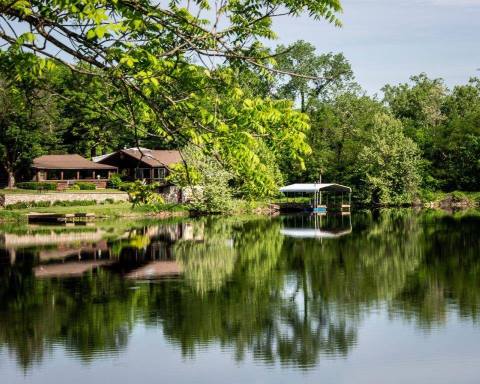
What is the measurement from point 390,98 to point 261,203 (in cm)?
Answer: 5322

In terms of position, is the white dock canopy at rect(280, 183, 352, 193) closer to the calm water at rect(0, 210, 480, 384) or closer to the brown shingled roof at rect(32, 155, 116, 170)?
the brown shingled roof at rect(32, 155, 116, 170)

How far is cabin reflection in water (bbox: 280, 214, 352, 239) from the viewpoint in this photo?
171 feet

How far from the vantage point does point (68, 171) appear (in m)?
86.6

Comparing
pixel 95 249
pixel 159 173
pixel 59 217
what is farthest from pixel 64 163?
pixel 95 249

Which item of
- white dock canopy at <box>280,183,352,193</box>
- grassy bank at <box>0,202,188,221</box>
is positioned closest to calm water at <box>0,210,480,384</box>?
grassy bank at <box>0,202,188,221</box>

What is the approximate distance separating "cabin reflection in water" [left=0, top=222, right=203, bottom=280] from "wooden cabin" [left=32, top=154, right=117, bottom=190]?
27.1 m

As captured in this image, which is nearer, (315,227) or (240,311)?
(240,311)

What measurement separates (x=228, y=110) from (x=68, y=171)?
79030 mm

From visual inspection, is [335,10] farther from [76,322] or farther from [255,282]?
[255,282]

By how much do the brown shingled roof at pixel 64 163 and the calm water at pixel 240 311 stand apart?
3794 cm

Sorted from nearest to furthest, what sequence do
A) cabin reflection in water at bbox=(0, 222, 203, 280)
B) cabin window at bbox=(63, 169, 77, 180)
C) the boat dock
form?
cabin reflection in water at bbox=(0, 222, 203, 280), the boat dock, cabin window at bbox=(63, 169, 77, 180)

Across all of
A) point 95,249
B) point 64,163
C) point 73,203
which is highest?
point 64,163

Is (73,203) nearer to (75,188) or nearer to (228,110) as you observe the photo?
(75,188)

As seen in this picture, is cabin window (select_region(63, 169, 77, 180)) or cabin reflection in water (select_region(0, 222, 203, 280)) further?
cabin window (select_region(63, 169, 77, 180))
